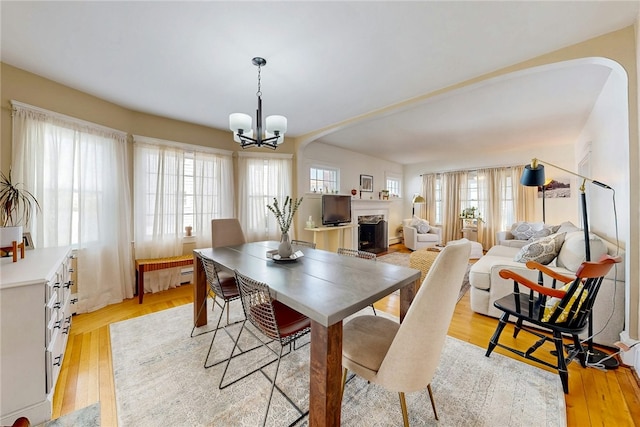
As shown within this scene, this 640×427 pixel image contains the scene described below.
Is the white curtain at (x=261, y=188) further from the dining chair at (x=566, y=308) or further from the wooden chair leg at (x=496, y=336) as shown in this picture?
the dining chair at (x=566, y=308)

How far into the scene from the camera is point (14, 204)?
214 centimetres

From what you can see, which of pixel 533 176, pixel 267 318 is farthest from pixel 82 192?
pixel 533 176

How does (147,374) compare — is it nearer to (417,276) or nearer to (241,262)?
(241,262)

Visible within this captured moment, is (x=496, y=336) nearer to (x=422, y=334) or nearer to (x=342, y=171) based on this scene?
(x=422, y=334)

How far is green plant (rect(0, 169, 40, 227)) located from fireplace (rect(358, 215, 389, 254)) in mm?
5278

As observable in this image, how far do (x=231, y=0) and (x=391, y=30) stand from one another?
1129mm

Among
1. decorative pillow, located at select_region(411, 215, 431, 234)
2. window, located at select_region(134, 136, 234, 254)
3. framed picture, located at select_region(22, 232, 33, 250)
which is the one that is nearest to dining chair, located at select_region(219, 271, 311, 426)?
framed picture, located at select_region(22, 232, 33, 250)

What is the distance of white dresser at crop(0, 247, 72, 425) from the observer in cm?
127

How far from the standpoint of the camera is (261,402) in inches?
58.3

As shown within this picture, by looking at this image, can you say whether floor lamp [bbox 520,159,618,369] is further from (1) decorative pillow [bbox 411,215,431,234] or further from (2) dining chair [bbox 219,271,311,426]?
(1) decorative pillow [bbox 411,215,431,234]

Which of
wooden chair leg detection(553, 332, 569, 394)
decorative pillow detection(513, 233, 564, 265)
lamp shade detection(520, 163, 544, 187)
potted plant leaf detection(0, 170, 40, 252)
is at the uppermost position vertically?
lamp shade detection(520, 163, 544, 187)

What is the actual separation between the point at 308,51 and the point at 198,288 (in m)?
2.44

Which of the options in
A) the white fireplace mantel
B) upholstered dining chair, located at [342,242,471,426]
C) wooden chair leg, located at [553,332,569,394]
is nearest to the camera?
upholstered dining chair, located at [342,242,471,426]

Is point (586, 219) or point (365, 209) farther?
point (365, 209)
